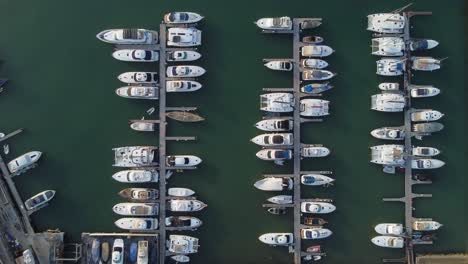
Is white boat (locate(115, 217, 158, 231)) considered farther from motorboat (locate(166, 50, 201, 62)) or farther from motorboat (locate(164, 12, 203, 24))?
motorboat (locate(164, 12, 203, 24))

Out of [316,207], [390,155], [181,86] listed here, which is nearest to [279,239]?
[316,207]

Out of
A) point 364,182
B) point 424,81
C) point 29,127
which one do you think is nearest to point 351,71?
point 424,81

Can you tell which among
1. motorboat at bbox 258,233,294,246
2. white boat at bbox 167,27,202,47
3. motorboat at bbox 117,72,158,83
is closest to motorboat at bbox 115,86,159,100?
motorboat at bbox 117,72,158,83

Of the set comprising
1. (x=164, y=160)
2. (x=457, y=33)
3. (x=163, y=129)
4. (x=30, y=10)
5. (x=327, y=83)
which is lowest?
(x=164, y=160)

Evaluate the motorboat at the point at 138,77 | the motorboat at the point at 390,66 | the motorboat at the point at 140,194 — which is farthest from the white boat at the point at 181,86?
the motorboat at the point at 390,66

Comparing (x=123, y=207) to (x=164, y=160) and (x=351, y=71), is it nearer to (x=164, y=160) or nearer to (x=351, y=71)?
(x=164, y=160)

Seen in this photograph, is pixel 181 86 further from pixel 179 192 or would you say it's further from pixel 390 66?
pixel 390 66
